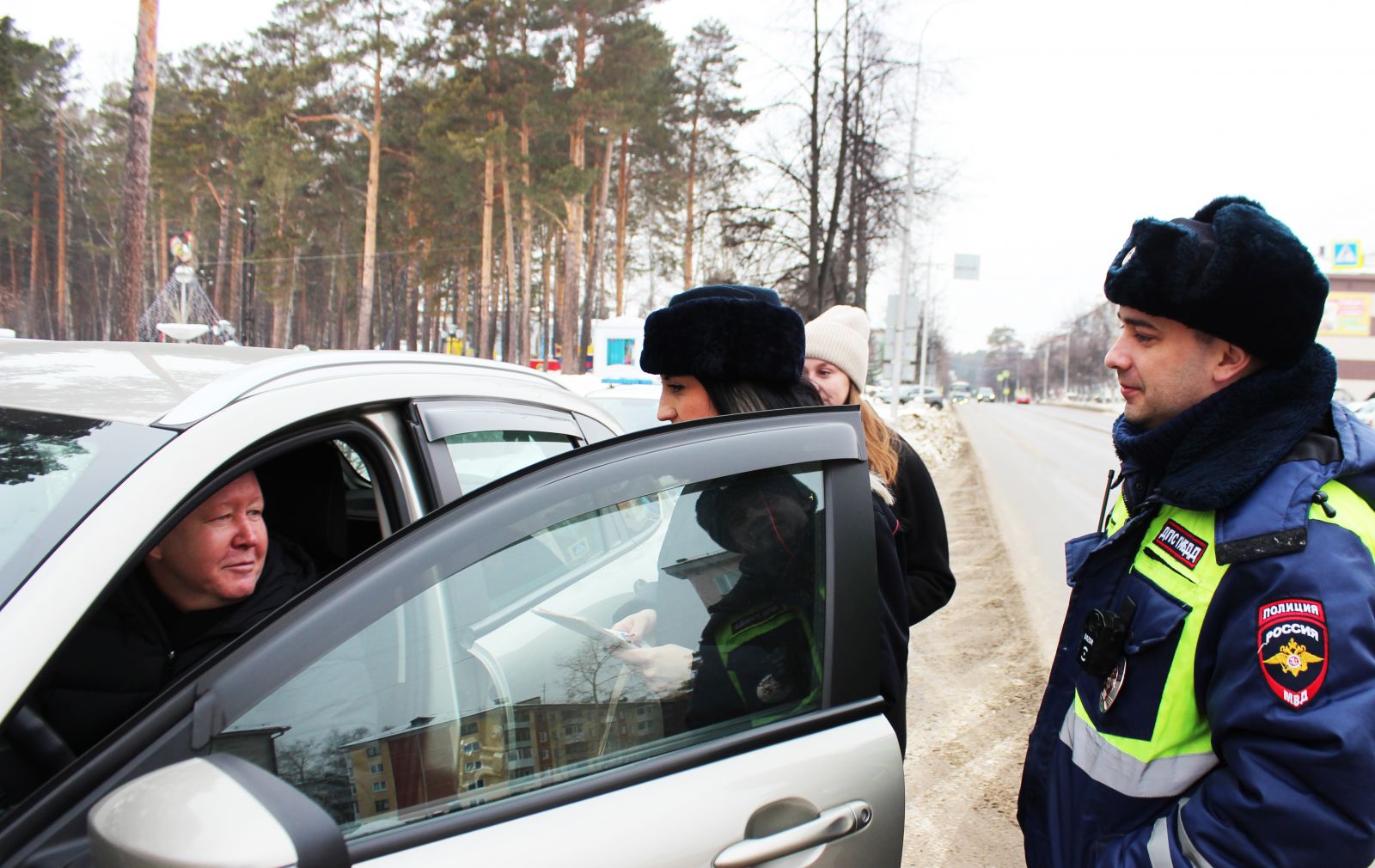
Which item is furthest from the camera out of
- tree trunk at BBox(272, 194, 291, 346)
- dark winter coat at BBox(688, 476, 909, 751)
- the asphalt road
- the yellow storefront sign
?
the yellow storefront sign

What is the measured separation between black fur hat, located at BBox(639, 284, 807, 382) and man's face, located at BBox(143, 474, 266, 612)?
100cm

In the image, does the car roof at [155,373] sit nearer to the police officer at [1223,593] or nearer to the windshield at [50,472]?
the windshield at [50,472]

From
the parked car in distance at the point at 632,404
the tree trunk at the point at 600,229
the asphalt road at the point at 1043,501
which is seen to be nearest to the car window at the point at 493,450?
the asphalt road at the point at 1043,501

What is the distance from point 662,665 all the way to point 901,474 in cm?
175

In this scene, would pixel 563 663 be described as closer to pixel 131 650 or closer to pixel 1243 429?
pixel 131 650

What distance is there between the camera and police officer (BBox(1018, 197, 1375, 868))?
1262 millimetres

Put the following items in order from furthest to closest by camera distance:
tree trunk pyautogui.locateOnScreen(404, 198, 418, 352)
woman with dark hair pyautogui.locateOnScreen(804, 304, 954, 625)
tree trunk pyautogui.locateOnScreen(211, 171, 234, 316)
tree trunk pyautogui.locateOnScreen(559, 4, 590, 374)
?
tree trunk pyautogui.locateOnScreen(211, 171, 234, 316), tree trunk pyautogui.locateOnScreen(404, 198, 418, 352), tree trunk pyautogui.locateOnScreen(559, 4, 590, 374), woman with dark hair pyautogui.locateOnScreen(804, 304, 954, 625)

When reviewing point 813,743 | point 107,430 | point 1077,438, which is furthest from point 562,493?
point 1077,438

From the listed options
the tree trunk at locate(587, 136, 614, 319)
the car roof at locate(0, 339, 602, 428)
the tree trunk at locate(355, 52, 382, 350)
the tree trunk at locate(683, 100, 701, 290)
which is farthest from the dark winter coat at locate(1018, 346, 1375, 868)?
the tree trunk at locate(587, 136, 614, 319)

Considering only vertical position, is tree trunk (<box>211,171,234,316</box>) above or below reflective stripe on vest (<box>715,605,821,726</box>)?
above

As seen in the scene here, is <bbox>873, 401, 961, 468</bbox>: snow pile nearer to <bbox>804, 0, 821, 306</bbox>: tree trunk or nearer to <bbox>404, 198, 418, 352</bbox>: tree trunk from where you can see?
<bbox>804, 0, 821, 306</bbox>: tree trunk

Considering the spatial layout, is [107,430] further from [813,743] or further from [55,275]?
[55,275]

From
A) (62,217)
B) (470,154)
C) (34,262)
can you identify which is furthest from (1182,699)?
(34,262)

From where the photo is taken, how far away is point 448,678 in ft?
4.45
